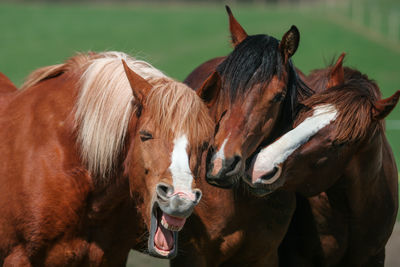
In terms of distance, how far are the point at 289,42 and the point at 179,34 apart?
74.6ft

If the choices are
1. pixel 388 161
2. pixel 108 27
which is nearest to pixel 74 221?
pixel 388 161

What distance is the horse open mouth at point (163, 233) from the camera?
325 cm

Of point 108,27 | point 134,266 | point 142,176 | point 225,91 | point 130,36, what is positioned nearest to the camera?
point 142,176

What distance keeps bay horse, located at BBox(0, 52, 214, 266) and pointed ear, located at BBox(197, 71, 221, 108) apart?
5.4 inches

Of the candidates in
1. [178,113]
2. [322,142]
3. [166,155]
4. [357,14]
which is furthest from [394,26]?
[166,155]

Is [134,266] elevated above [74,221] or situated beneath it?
situated beneath

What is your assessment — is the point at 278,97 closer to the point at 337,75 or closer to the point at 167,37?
the point at 337,75

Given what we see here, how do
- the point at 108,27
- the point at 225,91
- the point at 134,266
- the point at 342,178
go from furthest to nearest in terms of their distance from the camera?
the point at 108,27, the point at 134,266, the point at 342,178, the point at 225,91

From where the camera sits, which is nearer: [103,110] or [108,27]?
[103,110]

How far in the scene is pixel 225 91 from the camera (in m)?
4.00

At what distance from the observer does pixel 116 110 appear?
11.7 ft

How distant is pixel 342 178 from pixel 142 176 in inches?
62.3

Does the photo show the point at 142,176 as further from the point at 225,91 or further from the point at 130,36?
the point at 130,36

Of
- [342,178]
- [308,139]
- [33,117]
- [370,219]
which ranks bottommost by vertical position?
[370,219]
